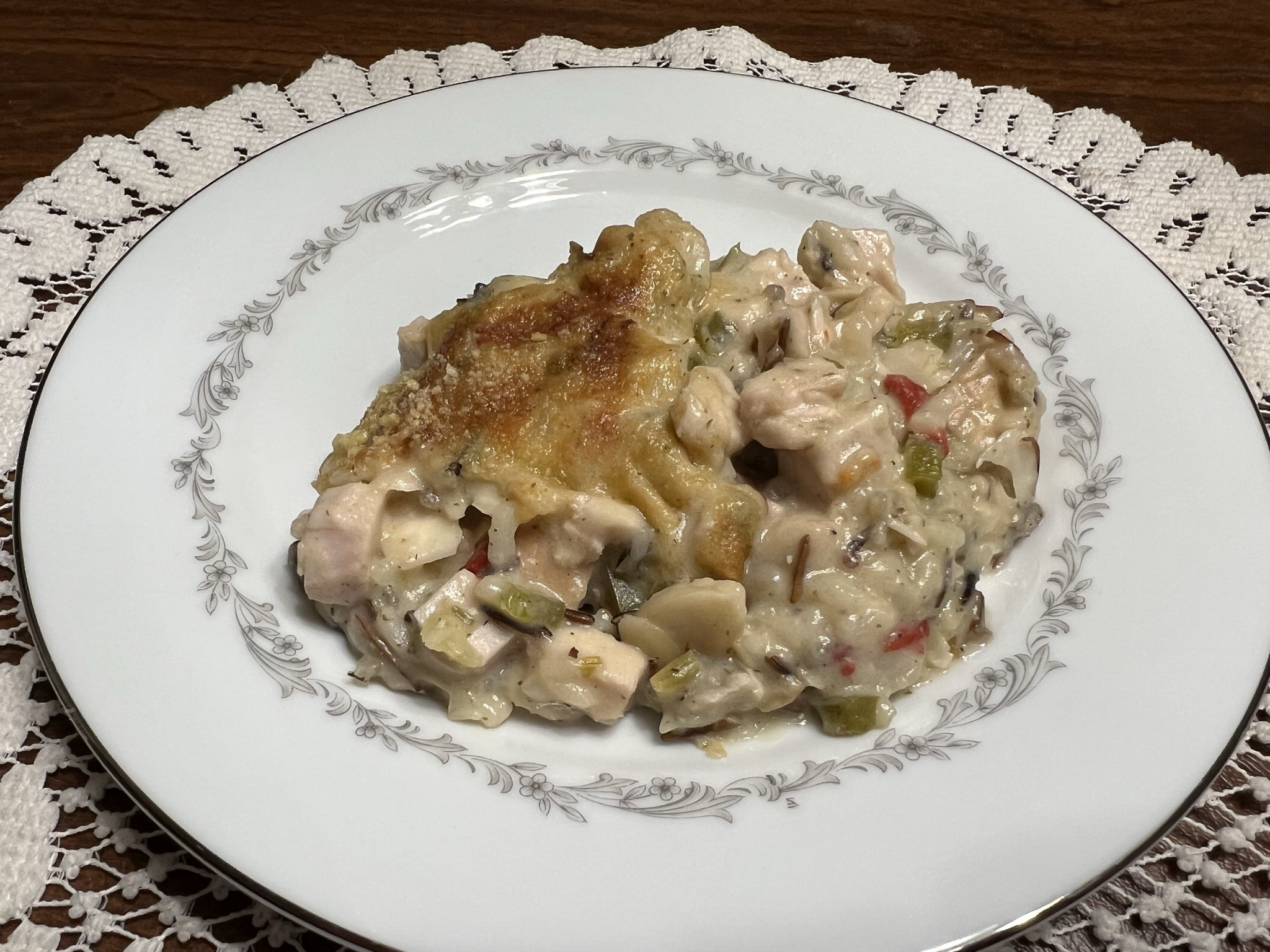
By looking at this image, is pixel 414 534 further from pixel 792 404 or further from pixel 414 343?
pixel 792 404

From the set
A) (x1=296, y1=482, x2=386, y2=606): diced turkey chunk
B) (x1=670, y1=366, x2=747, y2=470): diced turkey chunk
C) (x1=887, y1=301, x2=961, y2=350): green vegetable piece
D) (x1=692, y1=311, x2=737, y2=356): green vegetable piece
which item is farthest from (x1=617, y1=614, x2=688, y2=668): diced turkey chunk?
(x1=887, y1=301, x2=961, y2=350): green vegetable piece

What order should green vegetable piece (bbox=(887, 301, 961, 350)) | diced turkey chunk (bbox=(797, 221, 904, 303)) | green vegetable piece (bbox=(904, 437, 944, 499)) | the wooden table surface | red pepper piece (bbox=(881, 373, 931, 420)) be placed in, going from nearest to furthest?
1. green vegetable piece (bbox=(904, 437, 944, 499))
2. red pepper piece (bbox=(881, 373, 931, 420))
3. green vegetable piece (bbox=(887, 301, 961, 350))
4. diced turkey chunk (bbox=(797, 221, 904, 303))
5. the wooden table surface

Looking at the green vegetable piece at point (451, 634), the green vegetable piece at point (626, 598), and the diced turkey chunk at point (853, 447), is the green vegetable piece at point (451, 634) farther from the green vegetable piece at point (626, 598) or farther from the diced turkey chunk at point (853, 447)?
the diced turkey chunk at point (853, 447)

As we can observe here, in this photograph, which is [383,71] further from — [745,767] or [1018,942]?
[1018,942]

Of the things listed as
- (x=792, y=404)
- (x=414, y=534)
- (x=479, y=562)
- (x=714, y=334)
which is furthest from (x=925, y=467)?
(x=414, y=534)

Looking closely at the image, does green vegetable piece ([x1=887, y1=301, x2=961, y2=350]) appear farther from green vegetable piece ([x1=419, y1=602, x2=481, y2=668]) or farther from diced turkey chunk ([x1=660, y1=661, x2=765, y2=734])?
green vegetable piece ([x1=419, y1=602, x2=481, y2=668])

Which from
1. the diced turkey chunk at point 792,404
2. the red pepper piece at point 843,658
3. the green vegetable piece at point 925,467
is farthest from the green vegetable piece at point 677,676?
the green vegetable piece at point 925,467
